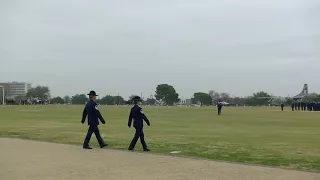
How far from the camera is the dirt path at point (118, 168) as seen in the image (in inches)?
342

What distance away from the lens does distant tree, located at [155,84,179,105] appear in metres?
171

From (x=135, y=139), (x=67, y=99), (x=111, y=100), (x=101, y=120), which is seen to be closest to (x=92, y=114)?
(x=101, y=120)

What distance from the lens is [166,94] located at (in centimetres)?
17125

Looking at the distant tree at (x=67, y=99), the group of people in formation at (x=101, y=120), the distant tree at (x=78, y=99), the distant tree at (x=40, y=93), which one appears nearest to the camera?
the group of people in formation at (x=101, y=120)

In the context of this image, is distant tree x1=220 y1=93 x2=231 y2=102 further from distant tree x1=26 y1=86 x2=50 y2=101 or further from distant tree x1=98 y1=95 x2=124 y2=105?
distant tree x1=26 y1=86 x2=50 y2=101

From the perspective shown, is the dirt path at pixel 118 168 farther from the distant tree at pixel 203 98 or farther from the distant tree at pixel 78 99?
the distant tree at pixel 78 99

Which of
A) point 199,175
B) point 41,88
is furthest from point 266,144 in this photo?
point 41,88

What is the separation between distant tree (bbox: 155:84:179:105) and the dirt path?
520 feet

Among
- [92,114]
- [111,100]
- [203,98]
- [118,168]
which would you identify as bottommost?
[118,168]

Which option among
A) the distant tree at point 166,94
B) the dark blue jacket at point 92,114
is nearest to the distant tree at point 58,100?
the distant tree at point 166,94

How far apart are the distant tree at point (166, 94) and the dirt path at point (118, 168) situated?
159 meters

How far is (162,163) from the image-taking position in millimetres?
10477

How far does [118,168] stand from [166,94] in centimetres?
16159

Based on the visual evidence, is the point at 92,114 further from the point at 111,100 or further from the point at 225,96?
the point at 225,96
